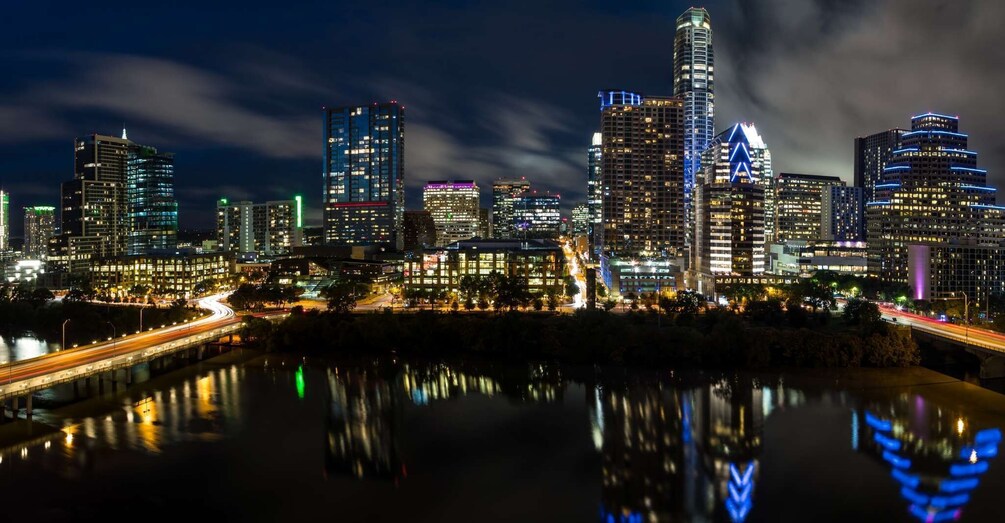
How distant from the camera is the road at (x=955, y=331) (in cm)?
3331

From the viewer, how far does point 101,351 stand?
107 ft

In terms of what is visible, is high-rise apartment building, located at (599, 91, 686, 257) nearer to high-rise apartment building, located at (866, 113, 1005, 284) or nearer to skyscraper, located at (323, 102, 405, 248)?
high-rise apartment building, located at (866, 113, 1005, 284)

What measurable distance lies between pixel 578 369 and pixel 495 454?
530 inches

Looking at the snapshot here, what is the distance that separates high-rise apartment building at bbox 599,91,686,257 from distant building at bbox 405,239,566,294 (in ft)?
92.4

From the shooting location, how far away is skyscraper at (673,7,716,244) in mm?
129000

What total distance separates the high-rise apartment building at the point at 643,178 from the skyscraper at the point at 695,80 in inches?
1647

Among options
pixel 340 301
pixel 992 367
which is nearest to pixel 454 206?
pixel 340 301

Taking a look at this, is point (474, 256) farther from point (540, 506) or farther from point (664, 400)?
point (540, 506)

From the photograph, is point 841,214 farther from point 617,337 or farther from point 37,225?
point 37,225

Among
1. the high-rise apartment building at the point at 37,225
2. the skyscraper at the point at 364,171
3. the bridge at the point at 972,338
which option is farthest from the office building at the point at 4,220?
the bridge at the point at 972,338

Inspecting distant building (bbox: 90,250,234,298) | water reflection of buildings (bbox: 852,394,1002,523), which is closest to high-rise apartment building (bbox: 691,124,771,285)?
water reflection of buildings (bbox: 852,394,1002,523)

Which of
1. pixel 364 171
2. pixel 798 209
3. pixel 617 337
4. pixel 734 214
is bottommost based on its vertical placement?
pixel 617 337

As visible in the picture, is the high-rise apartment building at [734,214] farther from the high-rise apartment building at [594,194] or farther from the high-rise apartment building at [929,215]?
the high-rise apartment building at [594,194]

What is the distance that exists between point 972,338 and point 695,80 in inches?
4113
